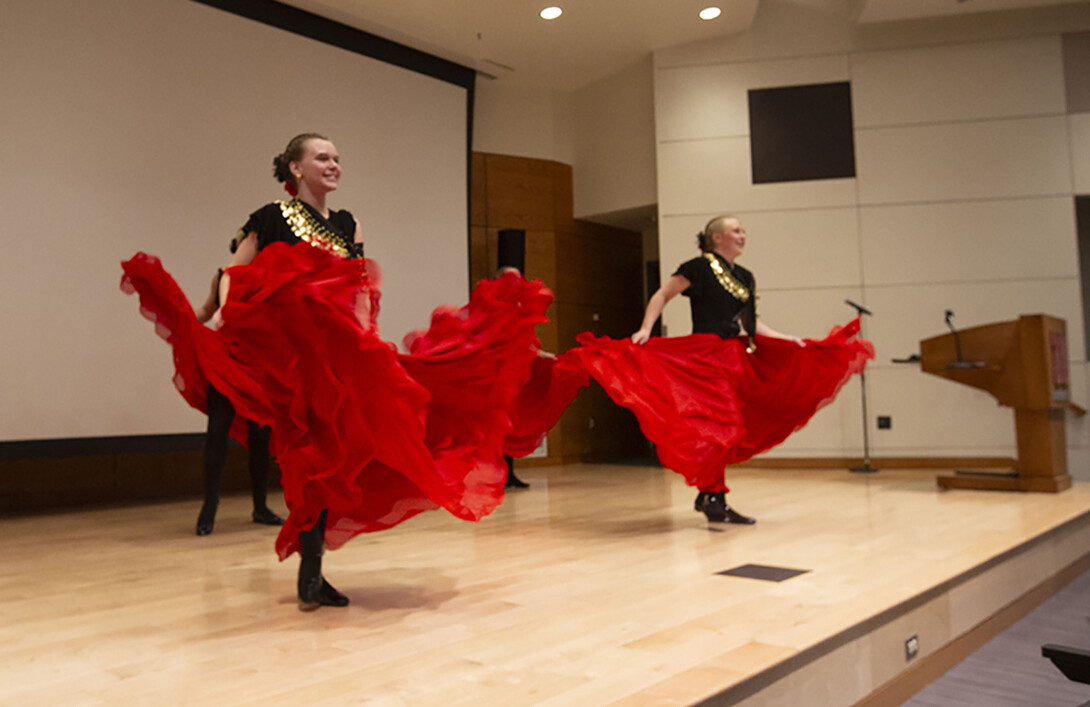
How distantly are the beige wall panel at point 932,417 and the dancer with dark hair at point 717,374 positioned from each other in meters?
2.91

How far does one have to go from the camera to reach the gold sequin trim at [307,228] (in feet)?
8.45

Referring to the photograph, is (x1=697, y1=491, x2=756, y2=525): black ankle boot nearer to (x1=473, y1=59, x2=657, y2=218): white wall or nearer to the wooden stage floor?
the wooden stage floor

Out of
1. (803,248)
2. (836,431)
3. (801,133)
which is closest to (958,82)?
(801,133)

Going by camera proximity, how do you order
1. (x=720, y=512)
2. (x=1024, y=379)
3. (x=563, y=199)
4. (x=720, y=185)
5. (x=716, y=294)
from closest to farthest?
1. (x=720, y=512)
2. (x=716, y=294)
3. (x=1024, y=379)
4. (x=720, y=185)
5. (x=563, y=199)

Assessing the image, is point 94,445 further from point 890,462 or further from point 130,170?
point 890,462

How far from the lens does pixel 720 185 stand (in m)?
7.11

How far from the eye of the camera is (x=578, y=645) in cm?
191

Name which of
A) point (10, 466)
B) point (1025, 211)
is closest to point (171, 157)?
point (10, 466)

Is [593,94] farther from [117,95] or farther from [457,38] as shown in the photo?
[117,95]

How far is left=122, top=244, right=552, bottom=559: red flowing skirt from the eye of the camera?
7.01ft

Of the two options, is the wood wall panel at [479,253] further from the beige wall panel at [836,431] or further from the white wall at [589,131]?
the beige wall panel at [836,431]

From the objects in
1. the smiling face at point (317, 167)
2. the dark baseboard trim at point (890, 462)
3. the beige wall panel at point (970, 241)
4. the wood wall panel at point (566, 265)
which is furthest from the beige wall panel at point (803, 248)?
the smiling face at point (317, 167)

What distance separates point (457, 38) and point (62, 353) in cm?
371

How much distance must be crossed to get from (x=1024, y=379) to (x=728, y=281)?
83.0 inches
